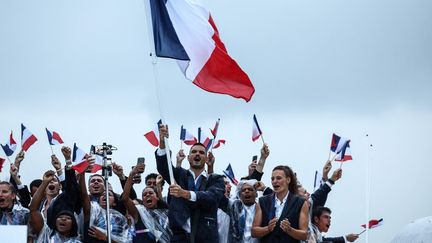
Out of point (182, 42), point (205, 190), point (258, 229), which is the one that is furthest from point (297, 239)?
point (182, 42)

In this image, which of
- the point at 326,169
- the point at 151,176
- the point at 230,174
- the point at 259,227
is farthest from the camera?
the point at 230,174

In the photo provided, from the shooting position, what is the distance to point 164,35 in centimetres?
1327

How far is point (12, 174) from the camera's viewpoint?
16.2 meters

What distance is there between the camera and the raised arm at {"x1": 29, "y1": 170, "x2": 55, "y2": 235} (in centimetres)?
1378

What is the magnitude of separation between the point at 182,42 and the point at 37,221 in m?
4.00

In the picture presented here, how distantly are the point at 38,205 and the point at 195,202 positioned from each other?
292 centimetres

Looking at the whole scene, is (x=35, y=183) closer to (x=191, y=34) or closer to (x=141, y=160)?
(x=141, y=160)

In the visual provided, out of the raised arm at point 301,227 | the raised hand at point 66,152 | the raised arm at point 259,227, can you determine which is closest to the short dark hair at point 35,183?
the raised hand at point 66,152

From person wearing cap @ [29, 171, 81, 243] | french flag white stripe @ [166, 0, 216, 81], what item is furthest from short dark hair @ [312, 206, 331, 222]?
person wearing cap @ [29, 171, 81, 243]

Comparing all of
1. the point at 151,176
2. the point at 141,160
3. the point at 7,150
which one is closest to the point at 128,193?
the point at 141,160

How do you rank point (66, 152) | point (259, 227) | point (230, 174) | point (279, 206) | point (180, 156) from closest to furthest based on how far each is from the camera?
point (259, 227), point (279, 206), point (66, 152), point (180, 156), point (230, 174)

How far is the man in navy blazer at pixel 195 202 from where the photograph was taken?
12938 millimetres

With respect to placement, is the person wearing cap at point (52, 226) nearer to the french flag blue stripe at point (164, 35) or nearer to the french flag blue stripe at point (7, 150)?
the french flag blue stripe at point (164, 35)

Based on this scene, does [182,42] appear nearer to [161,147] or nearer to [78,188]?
[161,147]
